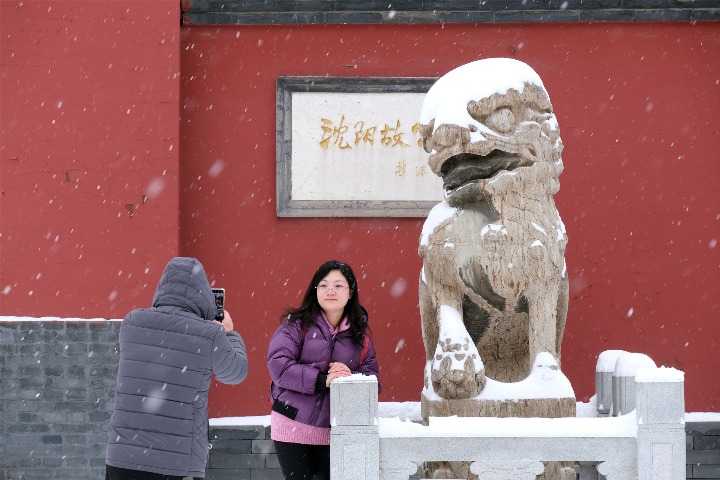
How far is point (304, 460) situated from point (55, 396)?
2.31 meters

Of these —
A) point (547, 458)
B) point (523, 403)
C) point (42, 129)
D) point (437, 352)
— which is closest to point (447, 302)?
point (437, 352)

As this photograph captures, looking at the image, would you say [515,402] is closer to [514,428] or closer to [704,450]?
[514,428]

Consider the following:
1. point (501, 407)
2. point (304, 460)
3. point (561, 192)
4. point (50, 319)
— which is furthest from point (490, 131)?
point (50, 319)

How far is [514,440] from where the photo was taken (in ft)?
8.66

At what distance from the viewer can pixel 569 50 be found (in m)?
5.23

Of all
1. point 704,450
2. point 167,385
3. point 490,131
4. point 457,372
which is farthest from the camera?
point 704,450

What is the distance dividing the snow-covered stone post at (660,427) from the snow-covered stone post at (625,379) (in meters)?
0.55

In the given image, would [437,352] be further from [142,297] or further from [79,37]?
[79,37]

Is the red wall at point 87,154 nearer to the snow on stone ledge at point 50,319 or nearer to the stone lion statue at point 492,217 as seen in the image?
the snow on stone ledge at point 50,319

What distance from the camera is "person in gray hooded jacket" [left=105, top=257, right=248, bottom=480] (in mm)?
2727

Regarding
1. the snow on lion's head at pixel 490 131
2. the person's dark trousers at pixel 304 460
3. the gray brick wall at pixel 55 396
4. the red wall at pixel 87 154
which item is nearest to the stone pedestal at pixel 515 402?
the person's dark trousers at pixel 304 460

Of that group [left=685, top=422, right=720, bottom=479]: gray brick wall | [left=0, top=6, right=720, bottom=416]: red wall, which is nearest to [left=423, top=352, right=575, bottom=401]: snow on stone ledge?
[left=0, top=6, right=720, bottom=416]: red wall

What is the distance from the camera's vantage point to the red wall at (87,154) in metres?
4.97

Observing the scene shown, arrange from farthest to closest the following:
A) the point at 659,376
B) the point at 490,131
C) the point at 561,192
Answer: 1. the point at 561,192
2. the point at 490,131
3. the point at 659,376
